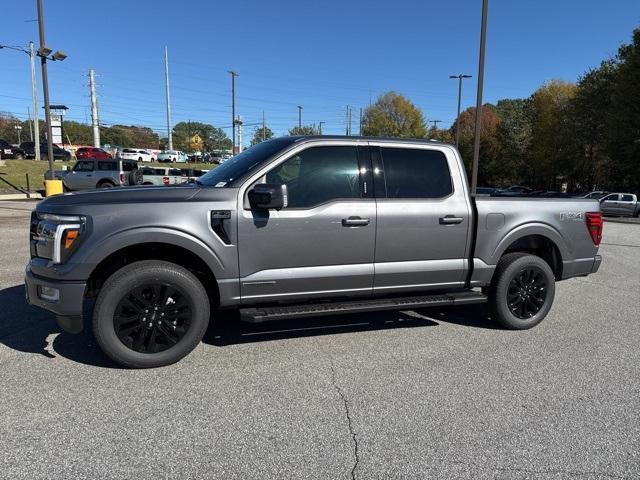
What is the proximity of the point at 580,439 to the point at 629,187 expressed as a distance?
41.9m

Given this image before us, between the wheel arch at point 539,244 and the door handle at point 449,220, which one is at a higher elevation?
the door handle at point 449,220

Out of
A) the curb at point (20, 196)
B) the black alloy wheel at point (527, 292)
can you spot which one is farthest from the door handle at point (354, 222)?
the curb at point (20, 196)

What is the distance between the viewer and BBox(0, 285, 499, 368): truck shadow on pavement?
4304 millimetres

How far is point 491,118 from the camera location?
55281 millimetres

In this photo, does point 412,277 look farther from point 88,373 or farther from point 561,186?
point 561,186

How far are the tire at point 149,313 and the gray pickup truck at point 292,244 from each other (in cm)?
1

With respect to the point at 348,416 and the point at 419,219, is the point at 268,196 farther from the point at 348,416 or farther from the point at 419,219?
the point at 348,416

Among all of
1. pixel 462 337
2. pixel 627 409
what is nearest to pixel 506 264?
pixel 462 337

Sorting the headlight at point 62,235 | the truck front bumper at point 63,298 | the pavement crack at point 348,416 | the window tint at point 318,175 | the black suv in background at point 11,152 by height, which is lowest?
the pavement crack at point 348,416

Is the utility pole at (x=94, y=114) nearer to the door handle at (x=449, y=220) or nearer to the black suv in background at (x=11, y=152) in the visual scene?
the black suv in background at (x=11, y=152)

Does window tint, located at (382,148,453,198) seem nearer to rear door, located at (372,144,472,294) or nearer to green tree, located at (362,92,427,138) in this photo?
rear door, located at (372,144,472,294)

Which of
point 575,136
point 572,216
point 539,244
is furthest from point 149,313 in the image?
point 575,136

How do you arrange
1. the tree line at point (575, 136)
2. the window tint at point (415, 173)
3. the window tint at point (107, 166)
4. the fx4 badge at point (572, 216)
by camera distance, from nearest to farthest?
the window tint at point (415, 173) → the fx4 badge at point (572, 216) → the window tint at point (107, 166) → the tree line at point (575, 136)

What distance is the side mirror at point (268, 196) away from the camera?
12.7ft
